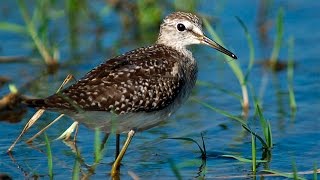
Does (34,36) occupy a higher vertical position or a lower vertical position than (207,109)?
higher

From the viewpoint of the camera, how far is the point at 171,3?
14.1 m

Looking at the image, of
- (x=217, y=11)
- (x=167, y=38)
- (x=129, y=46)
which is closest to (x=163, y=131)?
(x=167, y=38)

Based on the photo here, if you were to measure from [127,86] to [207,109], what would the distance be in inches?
98.1

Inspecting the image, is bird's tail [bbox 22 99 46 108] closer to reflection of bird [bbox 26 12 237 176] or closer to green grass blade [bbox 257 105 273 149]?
reflection of bird [bbox 26 12 237 176]

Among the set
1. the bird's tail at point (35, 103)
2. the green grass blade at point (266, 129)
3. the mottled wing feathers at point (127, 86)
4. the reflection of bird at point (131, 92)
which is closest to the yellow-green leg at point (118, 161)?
the reflection of bird at point (131, 92)

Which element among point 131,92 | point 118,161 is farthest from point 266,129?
point 118,161

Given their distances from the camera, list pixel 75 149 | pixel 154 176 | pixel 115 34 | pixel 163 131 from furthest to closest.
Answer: pixel 115 34 → pixel 163 131 → pixel 75 149 → pixel 154 176

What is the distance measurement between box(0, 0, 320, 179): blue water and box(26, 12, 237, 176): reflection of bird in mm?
446

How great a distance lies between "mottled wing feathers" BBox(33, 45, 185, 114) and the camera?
8742 millimetres

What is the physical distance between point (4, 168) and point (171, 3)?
→ 5.50m

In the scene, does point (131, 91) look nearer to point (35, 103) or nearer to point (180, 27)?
point (35, 103)

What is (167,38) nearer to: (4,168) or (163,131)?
(163,131)

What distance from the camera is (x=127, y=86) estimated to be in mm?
8984

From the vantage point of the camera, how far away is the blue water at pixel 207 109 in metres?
9.41
